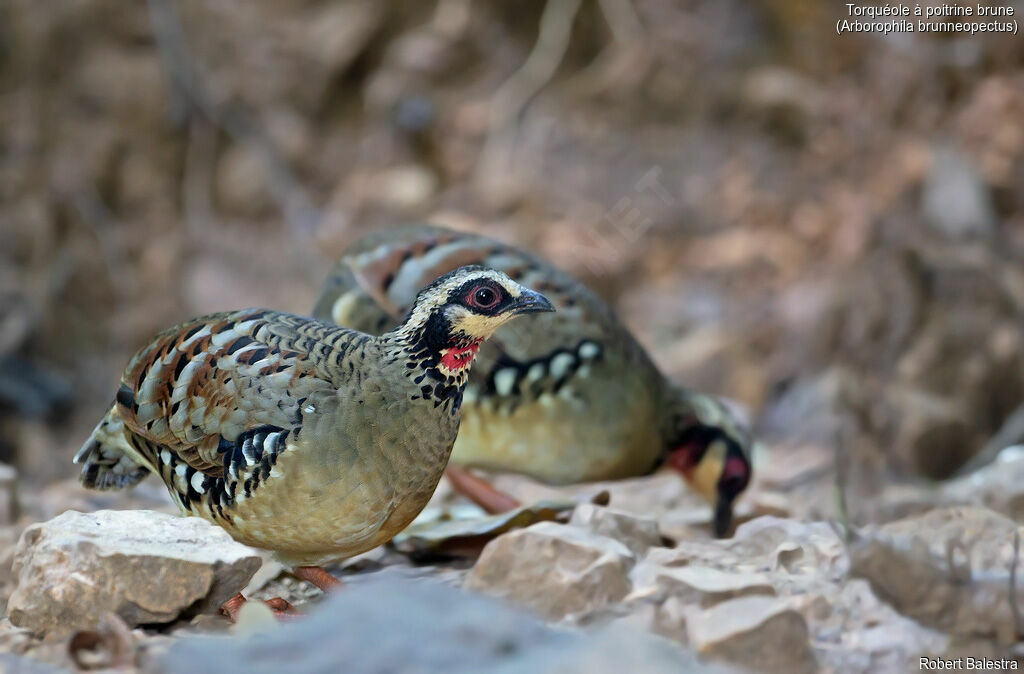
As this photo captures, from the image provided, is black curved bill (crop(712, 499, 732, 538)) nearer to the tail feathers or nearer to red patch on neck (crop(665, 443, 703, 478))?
red patch on neck (crop(665, 443, 703, 478))

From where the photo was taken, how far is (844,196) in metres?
7.20

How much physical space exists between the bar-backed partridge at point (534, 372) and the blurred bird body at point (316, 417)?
114cm

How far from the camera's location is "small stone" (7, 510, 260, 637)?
8.13 ft

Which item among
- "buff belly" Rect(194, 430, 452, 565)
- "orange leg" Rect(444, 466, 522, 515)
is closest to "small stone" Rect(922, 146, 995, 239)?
"orange leg" Rect(444, 466, 522, 515)

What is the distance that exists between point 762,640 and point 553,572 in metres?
0.56

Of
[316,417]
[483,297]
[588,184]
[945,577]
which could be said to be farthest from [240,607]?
[588,184]

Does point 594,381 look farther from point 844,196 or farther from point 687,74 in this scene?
point 687,74

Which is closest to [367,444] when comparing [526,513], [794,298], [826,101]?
[526,513]

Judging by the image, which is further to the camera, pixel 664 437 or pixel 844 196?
pixel 844 196

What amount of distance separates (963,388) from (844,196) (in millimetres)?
1612

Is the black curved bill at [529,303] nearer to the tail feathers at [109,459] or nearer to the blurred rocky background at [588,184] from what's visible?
the tail feathers at [109,459]

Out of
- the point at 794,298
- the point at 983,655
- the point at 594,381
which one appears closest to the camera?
the point at 983,655

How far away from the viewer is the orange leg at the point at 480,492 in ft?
14.1

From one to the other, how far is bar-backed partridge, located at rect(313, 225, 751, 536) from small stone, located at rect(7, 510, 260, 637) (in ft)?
5.35
